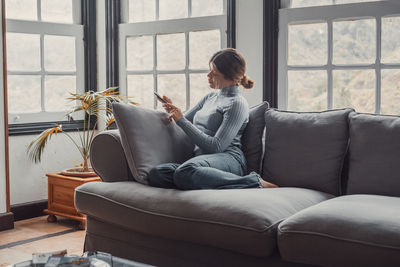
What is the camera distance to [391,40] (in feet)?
10.8

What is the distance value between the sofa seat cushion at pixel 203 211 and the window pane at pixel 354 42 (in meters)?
Result: 1.09

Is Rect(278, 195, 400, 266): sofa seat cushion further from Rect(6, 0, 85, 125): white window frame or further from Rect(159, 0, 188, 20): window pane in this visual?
Rect(6, 0, 85, 125): white window frame

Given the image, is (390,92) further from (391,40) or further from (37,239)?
(37,239)

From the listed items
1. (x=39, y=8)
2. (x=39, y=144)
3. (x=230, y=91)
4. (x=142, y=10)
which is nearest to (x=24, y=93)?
(x=39, y=144)

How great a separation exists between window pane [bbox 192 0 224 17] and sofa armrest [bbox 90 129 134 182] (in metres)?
1.50

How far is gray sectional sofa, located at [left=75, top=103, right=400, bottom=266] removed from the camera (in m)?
2.07

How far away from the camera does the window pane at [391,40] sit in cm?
326

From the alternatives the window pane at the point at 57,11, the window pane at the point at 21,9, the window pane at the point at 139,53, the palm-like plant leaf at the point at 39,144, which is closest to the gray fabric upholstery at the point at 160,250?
the palm-like plant leaf at the point at 39,144

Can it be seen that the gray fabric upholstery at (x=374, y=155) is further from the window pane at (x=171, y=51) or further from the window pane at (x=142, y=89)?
the window pane at (x=142, y=89)

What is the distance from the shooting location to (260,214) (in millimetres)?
2234

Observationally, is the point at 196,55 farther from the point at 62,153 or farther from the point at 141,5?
the point at 62,153

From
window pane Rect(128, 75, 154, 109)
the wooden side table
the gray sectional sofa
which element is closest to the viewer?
the gray sectional sofa

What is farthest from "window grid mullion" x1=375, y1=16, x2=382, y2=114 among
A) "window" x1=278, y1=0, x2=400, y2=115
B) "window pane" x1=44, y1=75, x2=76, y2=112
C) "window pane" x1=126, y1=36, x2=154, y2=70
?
"window pane" x1=44, y1=75, x2=76, y2=112

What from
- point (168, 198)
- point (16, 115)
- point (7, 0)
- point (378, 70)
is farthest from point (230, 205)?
point (7, 0)
